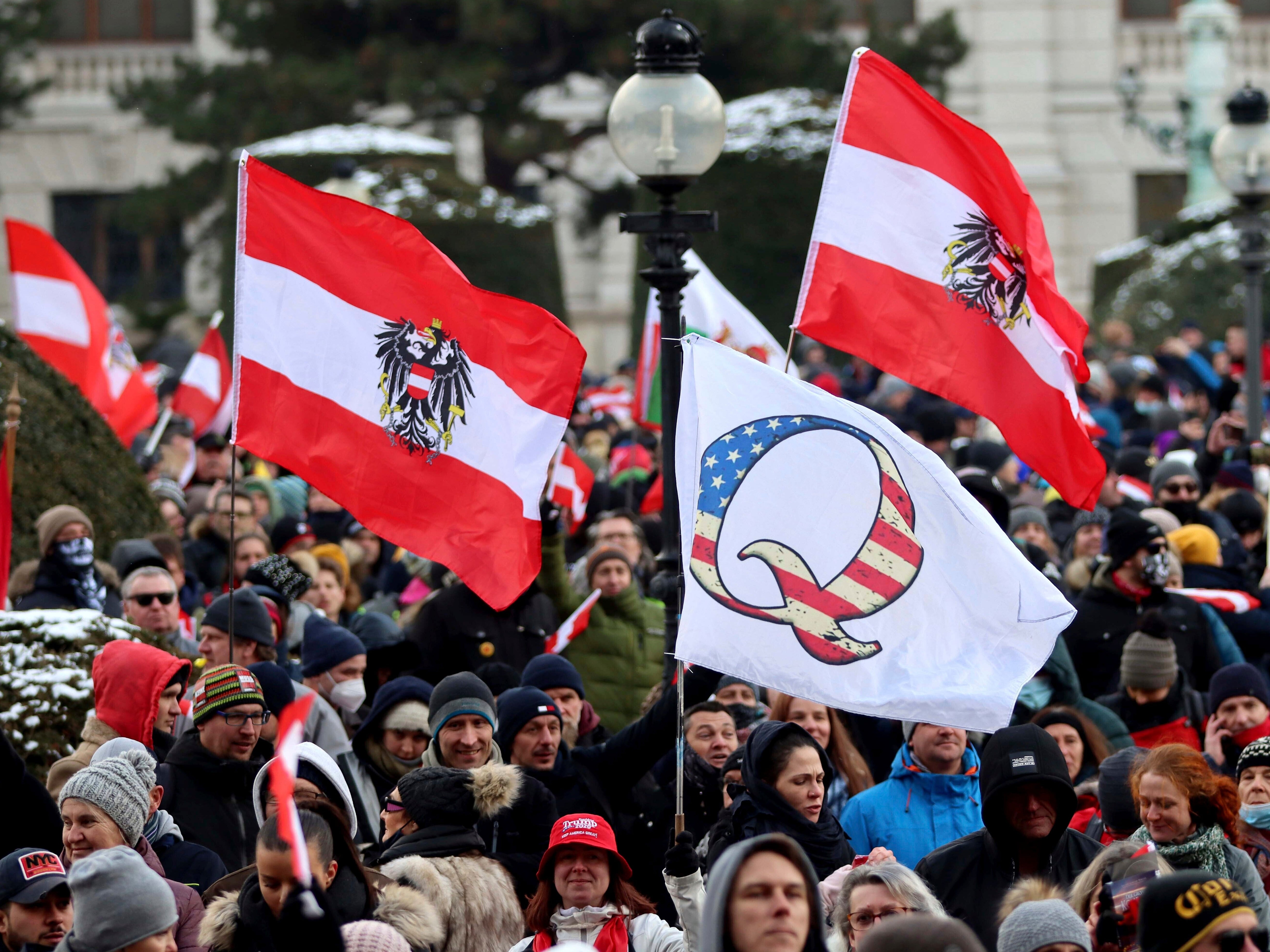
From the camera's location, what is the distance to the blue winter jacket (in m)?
5.94

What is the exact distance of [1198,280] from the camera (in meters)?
19.9

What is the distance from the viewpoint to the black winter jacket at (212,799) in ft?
19.0

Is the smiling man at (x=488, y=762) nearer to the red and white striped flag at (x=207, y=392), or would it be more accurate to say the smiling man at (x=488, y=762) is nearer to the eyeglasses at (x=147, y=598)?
the eyeglasses at (x=147, y=598)

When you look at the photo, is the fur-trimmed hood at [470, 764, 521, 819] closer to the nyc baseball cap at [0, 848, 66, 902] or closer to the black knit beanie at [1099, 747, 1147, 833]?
the nyc baseball cap at [0, 848, 66, 902]

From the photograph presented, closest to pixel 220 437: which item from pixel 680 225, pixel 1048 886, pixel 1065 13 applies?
pixel 680 225

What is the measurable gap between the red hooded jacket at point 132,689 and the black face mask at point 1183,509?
5.55m

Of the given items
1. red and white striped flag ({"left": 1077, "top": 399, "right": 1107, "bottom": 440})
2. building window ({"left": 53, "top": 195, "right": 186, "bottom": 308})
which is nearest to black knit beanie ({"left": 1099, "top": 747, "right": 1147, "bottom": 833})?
red and white striped flag ({"left": 1077, "top": 399, "right": 1107, "bottom": 440})

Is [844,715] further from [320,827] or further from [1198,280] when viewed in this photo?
[1198,280]

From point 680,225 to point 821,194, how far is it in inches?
27.8

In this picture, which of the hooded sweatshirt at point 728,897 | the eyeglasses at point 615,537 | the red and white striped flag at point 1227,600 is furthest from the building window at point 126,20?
the hooded sweatshirt at point 728,897

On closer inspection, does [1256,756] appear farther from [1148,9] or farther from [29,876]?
[1148,9]

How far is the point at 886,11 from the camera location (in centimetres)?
3619

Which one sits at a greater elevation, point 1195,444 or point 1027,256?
point 1027,256

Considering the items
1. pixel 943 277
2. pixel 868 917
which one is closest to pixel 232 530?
pixel 868 917
